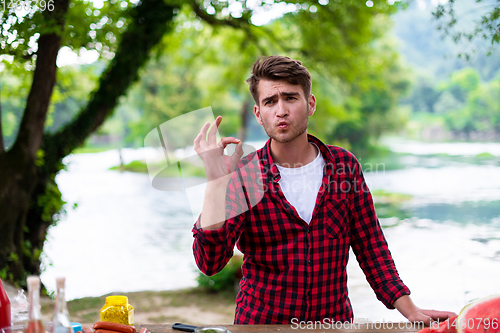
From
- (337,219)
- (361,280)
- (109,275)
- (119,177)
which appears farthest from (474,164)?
(119,177)

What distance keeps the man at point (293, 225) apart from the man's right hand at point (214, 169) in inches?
1.3

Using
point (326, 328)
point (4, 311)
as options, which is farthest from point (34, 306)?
point (326, 328)

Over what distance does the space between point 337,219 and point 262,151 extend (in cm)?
46

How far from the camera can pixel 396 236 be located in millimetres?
11656

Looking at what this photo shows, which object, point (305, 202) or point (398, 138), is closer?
point (305, 202)

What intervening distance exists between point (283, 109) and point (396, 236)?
10925 mm

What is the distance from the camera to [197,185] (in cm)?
175

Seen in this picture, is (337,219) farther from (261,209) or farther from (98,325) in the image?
(98,325)

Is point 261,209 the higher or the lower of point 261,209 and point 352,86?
the lower

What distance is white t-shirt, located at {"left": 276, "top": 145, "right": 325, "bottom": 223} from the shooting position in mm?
1772

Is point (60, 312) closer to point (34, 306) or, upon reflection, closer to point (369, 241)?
point (34, 306)

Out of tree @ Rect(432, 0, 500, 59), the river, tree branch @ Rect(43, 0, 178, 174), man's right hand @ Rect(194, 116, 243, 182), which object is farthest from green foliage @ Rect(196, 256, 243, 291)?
man's right hand @ Rect(194, 116, 243, 182)

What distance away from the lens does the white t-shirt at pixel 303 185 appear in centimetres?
177

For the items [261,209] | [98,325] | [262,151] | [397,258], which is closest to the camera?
[98,325]
